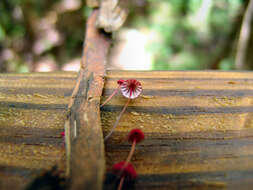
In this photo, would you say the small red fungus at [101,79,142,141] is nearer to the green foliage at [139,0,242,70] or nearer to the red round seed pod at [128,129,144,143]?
the red round seed pod at [128,129,144,143]

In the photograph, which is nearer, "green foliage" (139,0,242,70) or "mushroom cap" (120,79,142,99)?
"mushroom cap" (120,79,142,99)

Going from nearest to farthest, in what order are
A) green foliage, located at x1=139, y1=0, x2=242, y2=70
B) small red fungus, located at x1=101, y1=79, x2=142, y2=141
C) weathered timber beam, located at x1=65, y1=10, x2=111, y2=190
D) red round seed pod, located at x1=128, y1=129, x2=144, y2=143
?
weathered timber beam, located at x1=65, y1=10, x2=111, y2=190 → red round seed pod, located at x1=128, y1=129, x2=144, y2=143 → small red fungus, located at x1=101, y1=79, x2=142, y2=141 → green foliage, located at x1=139, y1=0, x2=242, y2=70

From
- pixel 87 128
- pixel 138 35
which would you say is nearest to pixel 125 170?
pixel 87 128

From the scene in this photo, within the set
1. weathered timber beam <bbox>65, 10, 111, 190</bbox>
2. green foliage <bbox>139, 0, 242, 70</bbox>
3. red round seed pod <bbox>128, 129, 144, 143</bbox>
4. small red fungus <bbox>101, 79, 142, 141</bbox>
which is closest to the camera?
weathered timber beam <bbox>65, 10, 111, 190</bbox>

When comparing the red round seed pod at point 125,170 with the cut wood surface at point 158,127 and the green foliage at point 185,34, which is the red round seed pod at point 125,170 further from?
the green foliage at point 185,34

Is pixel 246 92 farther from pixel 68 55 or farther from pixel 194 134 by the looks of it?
pixel 68 55

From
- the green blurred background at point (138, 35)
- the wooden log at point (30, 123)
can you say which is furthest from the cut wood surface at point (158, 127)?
the green blurred background at point (138, 35)

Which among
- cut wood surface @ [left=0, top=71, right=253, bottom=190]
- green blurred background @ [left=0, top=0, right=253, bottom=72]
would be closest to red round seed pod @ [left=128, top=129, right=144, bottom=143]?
cut wood surface @ [left=0, top=71, right=253, bottom=190]
